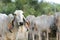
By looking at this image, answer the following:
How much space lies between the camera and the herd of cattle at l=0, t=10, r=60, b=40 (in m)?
4.46

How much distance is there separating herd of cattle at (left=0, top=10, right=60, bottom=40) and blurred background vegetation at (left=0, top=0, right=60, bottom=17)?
4183 mm

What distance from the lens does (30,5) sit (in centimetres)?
1083

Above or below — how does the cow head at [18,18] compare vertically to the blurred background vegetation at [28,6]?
below

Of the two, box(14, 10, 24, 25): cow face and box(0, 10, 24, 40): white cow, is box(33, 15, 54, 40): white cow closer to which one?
box(0, 10, 24, 40): white cow

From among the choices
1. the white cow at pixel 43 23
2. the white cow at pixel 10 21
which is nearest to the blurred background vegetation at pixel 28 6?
the white cow at pixel 43 23

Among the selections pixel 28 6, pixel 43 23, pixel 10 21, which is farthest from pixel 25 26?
pixel 28 6

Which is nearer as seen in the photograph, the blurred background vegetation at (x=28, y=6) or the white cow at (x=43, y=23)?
the white cow at (x=43, y=23)

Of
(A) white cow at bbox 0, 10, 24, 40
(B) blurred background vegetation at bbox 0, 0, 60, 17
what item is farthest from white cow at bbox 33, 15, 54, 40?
(B) blurred background vegetation at bbox 0, 0, 60, 17

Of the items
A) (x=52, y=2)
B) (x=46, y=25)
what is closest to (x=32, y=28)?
(x=46, y=25)

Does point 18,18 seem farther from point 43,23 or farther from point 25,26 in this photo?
point 43,23

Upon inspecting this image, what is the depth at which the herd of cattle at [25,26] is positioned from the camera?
446 centimetres

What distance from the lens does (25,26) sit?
462 centimetres

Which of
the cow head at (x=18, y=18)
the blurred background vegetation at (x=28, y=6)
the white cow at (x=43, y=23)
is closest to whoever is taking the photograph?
the cow head at (x=18, y=18)

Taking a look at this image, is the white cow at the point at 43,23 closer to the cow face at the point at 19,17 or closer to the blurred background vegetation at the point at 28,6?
the cow face at the point at 19,17
